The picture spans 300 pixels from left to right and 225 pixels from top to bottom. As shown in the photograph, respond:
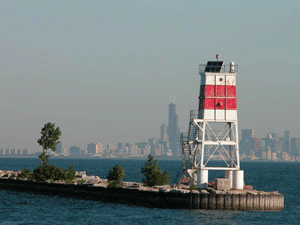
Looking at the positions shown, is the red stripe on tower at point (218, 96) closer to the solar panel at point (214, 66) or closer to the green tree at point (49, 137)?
the solar panel at point (214, 66)

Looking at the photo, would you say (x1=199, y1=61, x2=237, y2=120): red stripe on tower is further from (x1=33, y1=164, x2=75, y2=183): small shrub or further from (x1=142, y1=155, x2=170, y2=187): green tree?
(x1=33, y1=164, x2=75, y2=183): small shrub

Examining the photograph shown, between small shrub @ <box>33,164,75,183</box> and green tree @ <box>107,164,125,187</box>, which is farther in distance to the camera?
small shrub @ <box>33,164,75,183</box>

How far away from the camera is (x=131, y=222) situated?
6694 cm

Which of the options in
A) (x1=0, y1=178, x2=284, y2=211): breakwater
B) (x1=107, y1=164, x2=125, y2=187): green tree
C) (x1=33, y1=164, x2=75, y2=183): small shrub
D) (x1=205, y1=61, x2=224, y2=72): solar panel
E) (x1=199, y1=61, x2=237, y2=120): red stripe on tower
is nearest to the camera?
(x1=0, y1=178, x2=284, y2=211): breakwater

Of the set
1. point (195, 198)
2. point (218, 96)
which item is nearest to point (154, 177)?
point (218, 96)

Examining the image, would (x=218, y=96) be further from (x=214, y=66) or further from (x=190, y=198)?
(x=190, y=198)

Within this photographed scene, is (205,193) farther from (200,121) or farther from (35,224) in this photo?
(35,224)

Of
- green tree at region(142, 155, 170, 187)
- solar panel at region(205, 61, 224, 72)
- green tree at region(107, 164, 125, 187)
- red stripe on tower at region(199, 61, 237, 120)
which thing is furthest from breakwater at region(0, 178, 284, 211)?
solar panel at region(205, 61, 224, 72)

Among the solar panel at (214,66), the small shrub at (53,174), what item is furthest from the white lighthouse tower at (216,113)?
the small shrub at (53,174)

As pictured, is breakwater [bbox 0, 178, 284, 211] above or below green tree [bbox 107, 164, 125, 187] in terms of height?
below

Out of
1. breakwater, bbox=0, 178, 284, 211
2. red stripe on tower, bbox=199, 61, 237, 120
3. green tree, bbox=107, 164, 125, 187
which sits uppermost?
red stripe on tower, bbox=199, 61, 237, 120

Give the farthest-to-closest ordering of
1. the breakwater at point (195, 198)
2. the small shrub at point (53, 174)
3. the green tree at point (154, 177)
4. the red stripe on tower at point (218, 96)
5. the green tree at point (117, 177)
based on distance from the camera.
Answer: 1. the small shrub at point (53, 174)
2. the green tree at point (117, 177)
3. the green tree at point (154, 177)
4. the red stripe on tower at point (218, 96)
5. the breakwater at point (195, 198)

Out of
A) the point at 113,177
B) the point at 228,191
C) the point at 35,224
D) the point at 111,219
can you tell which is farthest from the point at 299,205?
the point at 35,224

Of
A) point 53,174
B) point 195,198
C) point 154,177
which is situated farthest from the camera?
point 53,174
